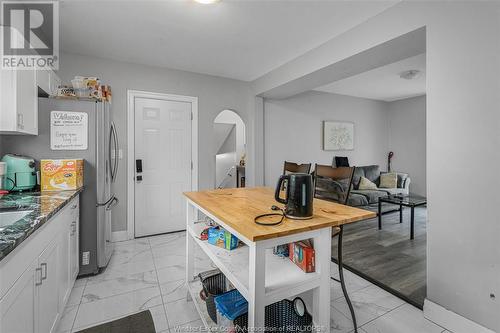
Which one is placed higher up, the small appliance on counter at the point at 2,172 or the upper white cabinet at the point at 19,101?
the upper white cabinet at the point at 19,101

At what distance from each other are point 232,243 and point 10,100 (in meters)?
1.82

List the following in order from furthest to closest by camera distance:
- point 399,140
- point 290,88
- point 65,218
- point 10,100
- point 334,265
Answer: point 399,140
point 290,88
point 334,265
point 65,218
point 10,100

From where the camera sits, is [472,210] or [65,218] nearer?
[472,210]

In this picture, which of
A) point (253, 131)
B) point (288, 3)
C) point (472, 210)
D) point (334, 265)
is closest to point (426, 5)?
point (288, 3)

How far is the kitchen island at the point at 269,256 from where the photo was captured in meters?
1.05

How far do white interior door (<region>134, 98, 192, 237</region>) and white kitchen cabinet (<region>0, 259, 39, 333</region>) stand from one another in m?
2.33

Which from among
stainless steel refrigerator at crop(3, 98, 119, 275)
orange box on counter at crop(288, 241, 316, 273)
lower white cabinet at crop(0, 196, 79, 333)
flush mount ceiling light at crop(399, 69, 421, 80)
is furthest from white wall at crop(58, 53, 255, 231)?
orange box on counter at crop(288, 241, 316, 273)

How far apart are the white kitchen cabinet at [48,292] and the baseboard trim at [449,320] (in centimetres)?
246

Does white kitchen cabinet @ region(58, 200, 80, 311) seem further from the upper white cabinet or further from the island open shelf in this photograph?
the island open shelf

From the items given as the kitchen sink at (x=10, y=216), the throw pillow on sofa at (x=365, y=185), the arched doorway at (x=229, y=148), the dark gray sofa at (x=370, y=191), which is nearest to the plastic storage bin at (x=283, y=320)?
the kitchen sink at (x=10, y=216)

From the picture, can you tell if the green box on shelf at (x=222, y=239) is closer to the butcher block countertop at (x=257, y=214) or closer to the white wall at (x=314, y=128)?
the butcher block countertop at (x=257, y=214)

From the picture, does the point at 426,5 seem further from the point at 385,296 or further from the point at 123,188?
the point at 123,188

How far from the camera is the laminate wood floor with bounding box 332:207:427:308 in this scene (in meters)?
2.15

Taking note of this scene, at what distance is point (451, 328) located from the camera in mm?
1625
